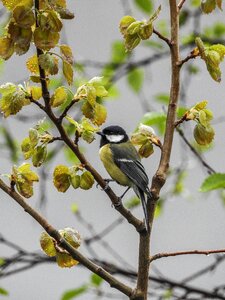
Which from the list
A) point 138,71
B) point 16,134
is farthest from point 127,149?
point 16,134

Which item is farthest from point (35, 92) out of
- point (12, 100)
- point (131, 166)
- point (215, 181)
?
point (131, 166)

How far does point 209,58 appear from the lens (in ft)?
5.36

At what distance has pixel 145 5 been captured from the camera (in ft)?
12.1

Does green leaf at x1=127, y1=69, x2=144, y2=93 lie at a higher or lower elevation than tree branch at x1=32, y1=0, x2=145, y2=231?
higher

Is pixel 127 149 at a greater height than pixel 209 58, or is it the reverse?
pixel 127 149

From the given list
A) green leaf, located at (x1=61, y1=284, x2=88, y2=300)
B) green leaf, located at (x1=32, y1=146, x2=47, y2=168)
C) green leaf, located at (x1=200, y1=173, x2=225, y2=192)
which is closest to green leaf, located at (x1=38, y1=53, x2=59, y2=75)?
green leaf, located at (x1=32, y1=146, x2=47, y2=168)

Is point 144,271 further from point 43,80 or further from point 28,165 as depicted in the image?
point 43,80

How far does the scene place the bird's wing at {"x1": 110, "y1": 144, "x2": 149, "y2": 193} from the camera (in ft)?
9.66

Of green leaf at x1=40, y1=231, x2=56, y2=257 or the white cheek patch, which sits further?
the white cheek patch

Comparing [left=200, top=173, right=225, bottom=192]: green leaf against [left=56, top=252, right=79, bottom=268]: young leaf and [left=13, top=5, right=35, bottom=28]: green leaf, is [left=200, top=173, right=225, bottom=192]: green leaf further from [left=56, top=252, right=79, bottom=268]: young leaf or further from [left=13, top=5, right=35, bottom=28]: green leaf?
[left=13, top=5, right=35, bottom=28]: green leaf

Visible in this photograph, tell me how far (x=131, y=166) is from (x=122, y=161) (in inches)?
2.8

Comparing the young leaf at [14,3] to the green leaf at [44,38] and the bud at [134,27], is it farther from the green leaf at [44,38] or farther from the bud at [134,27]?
the bud at [134,27]

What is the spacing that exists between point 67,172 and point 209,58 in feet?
1.39

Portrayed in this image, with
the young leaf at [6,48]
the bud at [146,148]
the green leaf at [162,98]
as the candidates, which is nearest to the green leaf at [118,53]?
the green leaf at [162,98]
